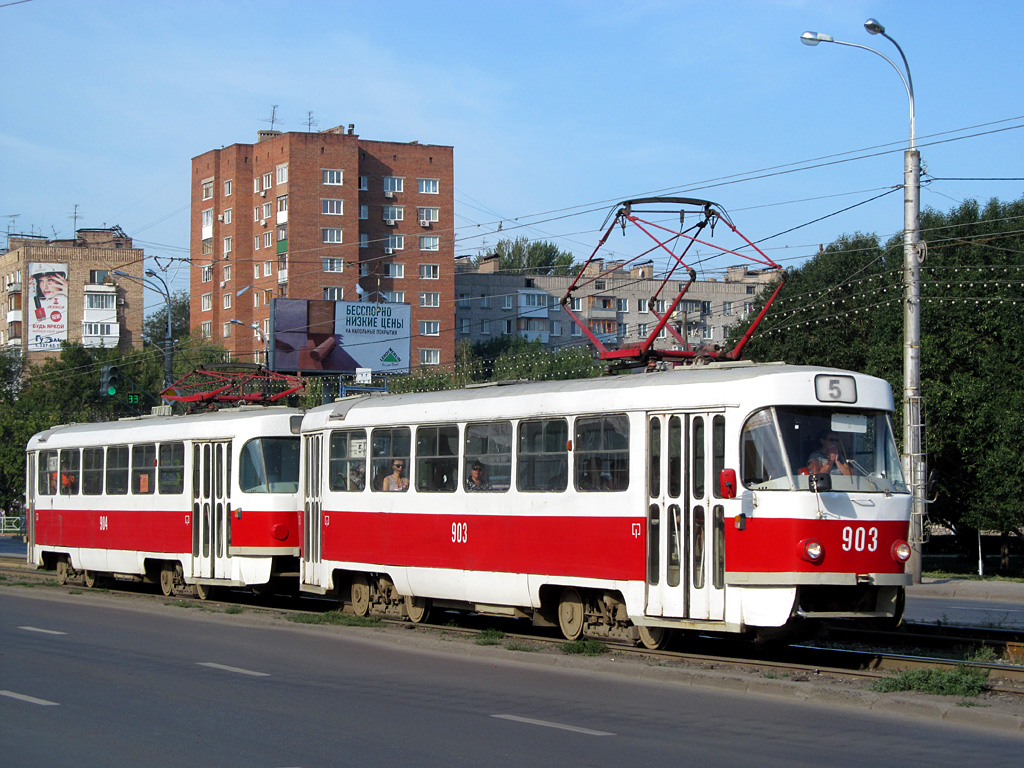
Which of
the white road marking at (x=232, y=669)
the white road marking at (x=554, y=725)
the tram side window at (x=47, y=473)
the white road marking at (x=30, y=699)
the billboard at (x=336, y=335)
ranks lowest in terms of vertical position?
the white road marking at (x=232, y=669)

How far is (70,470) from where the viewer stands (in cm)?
2436

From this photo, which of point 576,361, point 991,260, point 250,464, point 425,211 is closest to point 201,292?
point 425,211

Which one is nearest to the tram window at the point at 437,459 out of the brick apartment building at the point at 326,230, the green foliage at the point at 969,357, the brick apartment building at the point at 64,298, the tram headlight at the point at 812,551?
the tram headlight at the point at 812,551

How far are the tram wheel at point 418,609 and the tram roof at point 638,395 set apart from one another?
2.38 meters

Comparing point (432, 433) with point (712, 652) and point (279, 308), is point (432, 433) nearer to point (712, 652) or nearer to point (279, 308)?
point (712, 652)

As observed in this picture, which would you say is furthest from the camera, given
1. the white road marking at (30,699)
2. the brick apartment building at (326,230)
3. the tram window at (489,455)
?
the brick apartment building at (326,230)

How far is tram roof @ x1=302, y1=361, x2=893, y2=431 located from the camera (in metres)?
12.0

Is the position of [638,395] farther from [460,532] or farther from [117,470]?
[117,470]

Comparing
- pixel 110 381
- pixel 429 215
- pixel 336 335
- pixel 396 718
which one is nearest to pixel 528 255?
pixel 429 215

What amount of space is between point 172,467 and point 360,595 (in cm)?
538

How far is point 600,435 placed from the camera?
526 inches

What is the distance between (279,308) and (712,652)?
41.2m

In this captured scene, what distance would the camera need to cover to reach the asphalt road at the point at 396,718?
8.06 metres

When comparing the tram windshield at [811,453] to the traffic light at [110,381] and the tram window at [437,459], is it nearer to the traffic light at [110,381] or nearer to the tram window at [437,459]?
the tram window at [437,459]
